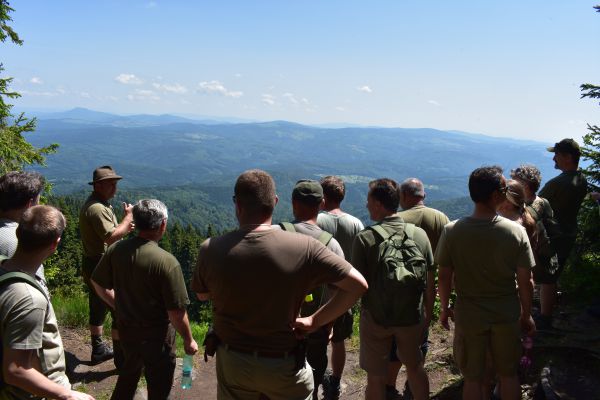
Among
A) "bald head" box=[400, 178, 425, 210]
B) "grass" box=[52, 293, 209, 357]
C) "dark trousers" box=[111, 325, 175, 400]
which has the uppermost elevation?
"bald head" box=[400, 178, 425, 210]

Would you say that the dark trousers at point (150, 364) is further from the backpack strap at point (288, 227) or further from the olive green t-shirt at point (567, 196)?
the olive green t-shirt at point (567, 196)

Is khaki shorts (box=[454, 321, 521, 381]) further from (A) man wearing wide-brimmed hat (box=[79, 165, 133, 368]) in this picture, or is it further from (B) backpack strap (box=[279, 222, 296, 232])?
(A) man wearing wide-brimmed hat (box=[79, 165, 133, 368])

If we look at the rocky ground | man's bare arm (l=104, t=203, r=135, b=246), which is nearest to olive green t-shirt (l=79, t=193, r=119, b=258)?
man's bare arm (l=104, t=203, r=135, b=246)

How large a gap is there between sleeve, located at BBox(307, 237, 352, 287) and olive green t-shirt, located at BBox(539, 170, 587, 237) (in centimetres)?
408

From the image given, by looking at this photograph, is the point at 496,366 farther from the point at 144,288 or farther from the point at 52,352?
the point at 52,352

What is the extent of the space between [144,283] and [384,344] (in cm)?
222

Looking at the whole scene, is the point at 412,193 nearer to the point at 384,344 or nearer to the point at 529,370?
the point at 384,344

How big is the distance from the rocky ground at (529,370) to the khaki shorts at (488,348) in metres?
0.64

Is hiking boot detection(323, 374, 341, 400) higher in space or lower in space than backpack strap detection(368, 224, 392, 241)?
lower

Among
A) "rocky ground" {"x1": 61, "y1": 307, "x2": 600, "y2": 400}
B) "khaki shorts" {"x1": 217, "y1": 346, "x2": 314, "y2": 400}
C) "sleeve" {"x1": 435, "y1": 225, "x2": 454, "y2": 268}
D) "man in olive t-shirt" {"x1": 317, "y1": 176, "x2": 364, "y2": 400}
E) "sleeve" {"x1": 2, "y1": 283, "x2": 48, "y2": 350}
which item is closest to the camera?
"sleeve" {"x1": 2, "y1": 283, "x2": 48, "y2": 350}

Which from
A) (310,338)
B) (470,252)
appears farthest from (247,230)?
(470,252)

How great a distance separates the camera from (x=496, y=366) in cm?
370

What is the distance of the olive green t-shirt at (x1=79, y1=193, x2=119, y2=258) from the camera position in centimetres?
495

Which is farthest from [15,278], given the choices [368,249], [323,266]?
[368,249]
